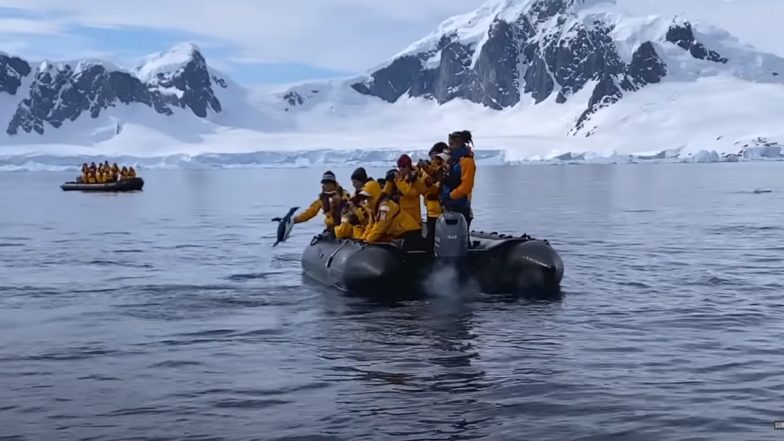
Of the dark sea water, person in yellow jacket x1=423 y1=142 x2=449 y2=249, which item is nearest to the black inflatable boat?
the dark sea water

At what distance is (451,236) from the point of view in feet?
59.2

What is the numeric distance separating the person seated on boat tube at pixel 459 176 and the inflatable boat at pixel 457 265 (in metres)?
0.58

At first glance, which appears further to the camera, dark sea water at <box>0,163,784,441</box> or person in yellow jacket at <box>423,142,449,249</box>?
person in yellow jacket at <box>423,142,449,249</box>

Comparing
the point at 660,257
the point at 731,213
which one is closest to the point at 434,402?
the point at 660,257

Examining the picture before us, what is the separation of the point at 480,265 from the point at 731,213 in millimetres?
29476

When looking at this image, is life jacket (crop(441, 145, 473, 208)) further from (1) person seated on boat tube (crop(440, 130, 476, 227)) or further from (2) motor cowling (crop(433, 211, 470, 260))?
(2) motor cowling (crop(433, 211, 470, 260))

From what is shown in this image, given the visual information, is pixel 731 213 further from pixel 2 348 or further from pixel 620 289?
pixel 2 348

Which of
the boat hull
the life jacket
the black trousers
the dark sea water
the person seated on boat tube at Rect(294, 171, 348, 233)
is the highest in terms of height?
the life jacket

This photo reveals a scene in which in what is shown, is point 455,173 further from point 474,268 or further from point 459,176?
→ point 474,268

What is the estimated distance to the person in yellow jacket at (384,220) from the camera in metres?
18.9

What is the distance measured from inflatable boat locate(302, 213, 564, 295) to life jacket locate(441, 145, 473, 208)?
0.69 m

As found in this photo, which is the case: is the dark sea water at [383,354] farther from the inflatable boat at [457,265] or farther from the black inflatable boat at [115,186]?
the black inflatable boat at [115,186]

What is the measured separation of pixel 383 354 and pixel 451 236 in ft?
14.5

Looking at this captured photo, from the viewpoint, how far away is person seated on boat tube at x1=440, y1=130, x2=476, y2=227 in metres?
18.4
